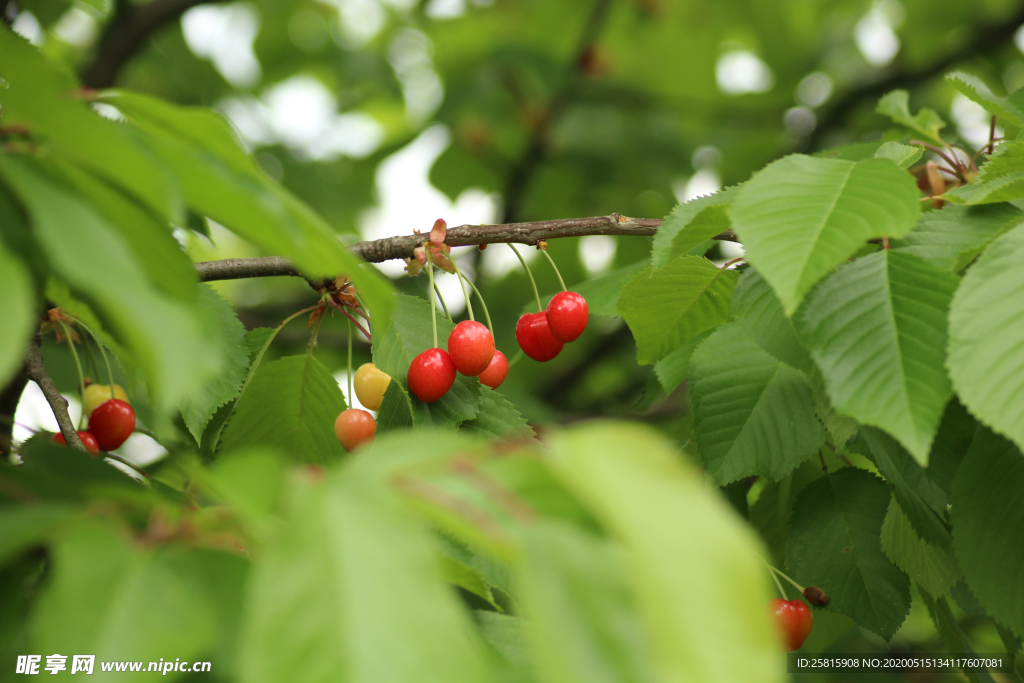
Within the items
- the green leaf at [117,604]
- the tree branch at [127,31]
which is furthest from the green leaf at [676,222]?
the tree branch at [127,31]

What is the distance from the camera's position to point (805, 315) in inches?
37.9

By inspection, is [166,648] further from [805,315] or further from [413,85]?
[413,85]

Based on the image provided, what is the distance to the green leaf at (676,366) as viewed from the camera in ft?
4.64

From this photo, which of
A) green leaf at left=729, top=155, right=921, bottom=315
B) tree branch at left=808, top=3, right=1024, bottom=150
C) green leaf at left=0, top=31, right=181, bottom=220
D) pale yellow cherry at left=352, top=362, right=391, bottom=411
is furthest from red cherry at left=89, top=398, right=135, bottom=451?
tree branch at left=808, top=3, right=1024, bottom=150

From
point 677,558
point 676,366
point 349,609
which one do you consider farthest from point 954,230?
point 349,609

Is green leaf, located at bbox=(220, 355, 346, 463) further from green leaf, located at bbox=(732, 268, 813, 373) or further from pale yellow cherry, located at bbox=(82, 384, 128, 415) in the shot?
green leaf, located at bbox=(732, 268, 813, 373)

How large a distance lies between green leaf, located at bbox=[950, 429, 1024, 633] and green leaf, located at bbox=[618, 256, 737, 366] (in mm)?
429

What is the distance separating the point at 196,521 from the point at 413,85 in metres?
5.11

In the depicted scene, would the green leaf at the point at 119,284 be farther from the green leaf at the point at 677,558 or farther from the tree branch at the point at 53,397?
the tree branch at the point at 53,397

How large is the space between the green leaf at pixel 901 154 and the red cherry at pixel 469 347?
72cm

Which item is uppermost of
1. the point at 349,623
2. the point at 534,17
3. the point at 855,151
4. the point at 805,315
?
the point at 534,17

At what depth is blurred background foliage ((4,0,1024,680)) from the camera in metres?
3.65

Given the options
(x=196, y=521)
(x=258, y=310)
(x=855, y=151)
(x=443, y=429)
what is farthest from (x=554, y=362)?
(x=196, y=521)

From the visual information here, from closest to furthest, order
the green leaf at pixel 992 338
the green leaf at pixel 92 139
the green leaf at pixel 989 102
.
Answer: the green leaf at pixel 92 139 → the green leaf at pixel 992 338 → the green leaf at pixel 989 102
